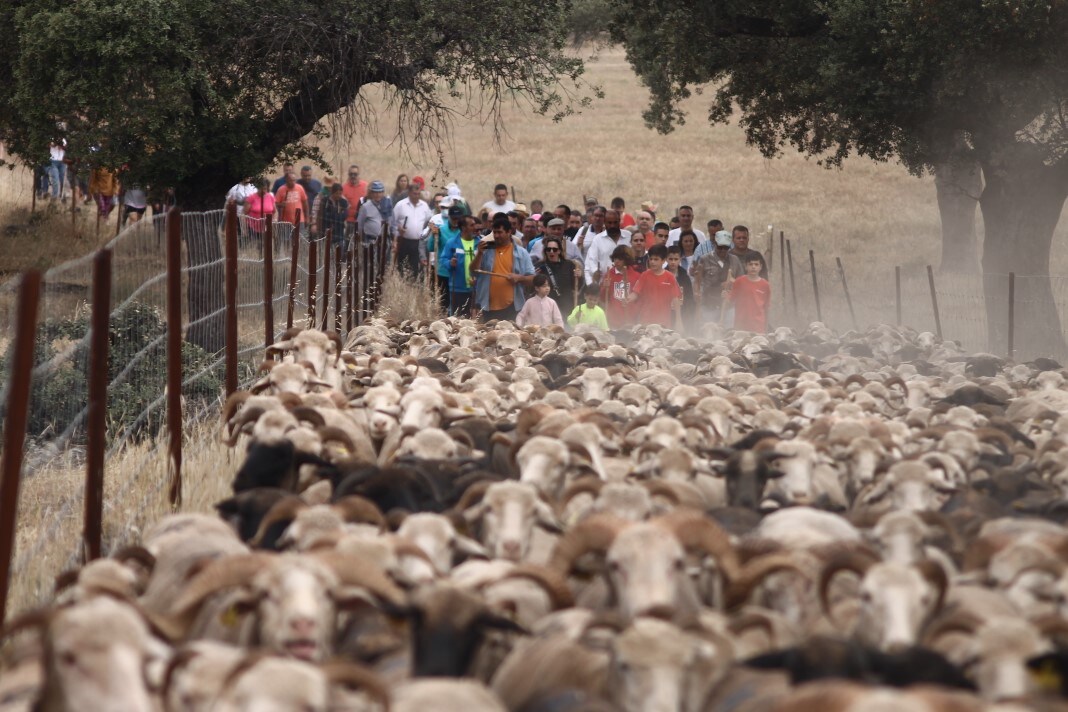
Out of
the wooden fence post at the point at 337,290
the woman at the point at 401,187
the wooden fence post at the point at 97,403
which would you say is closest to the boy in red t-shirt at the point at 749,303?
the wooden fence post at the point at 337,290

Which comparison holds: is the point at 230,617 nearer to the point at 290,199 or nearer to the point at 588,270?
the point at 588,270

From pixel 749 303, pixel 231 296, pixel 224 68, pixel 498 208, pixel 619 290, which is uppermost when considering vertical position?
pixel 224 68

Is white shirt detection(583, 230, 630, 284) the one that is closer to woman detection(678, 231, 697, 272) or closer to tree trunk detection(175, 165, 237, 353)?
woman detection(678, 231, 697, 272)

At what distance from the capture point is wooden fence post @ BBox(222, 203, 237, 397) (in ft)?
32.1

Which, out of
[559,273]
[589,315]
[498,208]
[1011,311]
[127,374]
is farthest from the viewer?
[498,208]

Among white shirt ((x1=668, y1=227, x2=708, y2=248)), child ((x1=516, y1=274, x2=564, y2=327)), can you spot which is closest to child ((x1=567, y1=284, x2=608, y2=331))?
child ((x1=516, y1=274, x2=564, y2=327))

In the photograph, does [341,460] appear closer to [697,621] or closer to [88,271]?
[88,271]

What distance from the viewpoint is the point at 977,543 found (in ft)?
19.5

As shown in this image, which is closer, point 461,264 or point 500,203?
point 461,264

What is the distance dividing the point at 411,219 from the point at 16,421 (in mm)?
17394

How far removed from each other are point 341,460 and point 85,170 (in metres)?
11.7

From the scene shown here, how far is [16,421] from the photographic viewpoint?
5.02 metres

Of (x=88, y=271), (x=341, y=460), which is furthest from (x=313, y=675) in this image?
(x=88, y=271)

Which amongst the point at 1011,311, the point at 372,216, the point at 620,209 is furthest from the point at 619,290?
the point at 372,216
